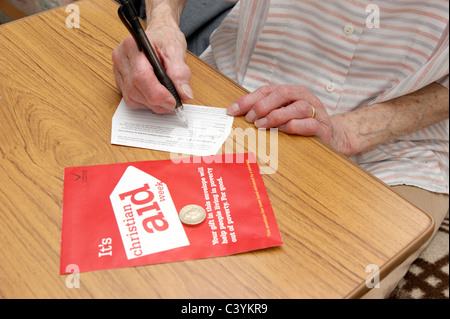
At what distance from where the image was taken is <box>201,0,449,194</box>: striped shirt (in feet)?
3.09

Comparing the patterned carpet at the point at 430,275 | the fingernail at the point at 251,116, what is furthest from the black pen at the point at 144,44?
the patterned carpet at the point at 430,275

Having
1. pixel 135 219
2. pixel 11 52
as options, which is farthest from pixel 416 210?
pixel 11 52

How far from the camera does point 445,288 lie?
1.06 meters

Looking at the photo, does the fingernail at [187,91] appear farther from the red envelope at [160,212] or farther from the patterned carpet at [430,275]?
the patterned carpet at [430,275]

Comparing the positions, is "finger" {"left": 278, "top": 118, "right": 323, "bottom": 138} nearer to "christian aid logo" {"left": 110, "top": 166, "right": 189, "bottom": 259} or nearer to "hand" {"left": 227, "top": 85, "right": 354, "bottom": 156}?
"hand" {"left": 227, "top": 85, "right": 354, "bottom": 156}

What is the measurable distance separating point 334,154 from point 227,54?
21.5 inches

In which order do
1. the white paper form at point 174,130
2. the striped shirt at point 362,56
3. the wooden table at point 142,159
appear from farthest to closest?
the striped shirt at point 362,56 < the white paper form at point 174,130 < the wooden table at point 142,159

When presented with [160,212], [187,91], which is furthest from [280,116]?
[160,212]

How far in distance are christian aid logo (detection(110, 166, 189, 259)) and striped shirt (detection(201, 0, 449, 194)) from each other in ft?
1.69

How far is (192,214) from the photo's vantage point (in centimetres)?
64

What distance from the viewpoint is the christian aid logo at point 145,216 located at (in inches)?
23.9

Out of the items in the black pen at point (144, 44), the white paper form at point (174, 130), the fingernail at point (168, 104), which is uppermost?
the black pen at point (144, 44)

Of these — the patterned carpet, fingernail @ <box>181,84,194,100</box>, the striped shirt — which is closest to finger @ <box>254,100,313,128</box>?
fingernail @ <box>181,84,194,100</box>

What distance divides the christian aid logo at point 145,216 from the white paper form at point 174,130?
3.2 inches
